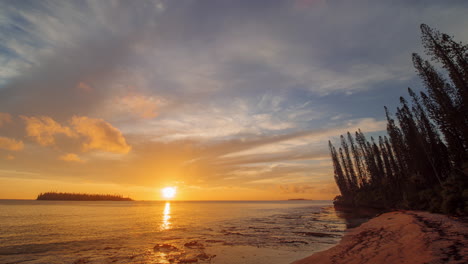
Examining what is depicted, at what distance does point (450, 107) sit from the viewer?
30.5 meters

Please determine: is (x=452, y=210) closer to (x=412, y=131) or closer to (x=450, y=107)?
(x=450, y=107)

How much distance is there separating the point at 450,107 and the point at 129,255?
44941 millimetres

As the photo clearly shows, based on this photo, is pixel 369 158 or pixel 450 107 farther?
pixel 369 158

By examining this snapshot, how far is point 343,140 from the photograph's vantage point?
87.8 meters

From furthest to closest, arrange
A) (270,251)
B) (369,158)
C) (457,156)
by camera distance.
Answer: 1. (369,158)
2. (457,156)
3. (270,251)

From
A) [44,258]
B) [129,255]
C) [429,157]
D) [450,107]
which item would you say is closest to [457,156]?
[429,157]

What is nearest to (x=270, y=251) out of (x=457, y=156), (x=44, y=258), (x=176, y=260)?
(x=176, y=260)

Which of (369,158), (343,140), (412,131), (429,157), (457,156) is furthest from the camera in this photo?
(343,140)

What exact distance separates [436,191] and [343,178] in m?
60.9

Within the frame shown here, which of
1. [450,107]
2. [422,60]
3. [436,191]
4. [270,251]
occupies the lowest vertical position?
[270,251]

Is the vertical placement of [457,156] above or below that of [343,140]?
below

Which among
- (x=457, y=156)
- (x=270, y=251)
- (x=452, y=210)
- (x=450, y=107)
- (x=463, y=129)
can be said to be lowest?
(x=270, y=251)

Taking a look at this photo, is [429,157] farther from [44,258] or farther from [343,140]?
[44,258]

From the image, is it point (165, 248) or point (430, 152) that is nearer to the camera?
point (165, 248)
